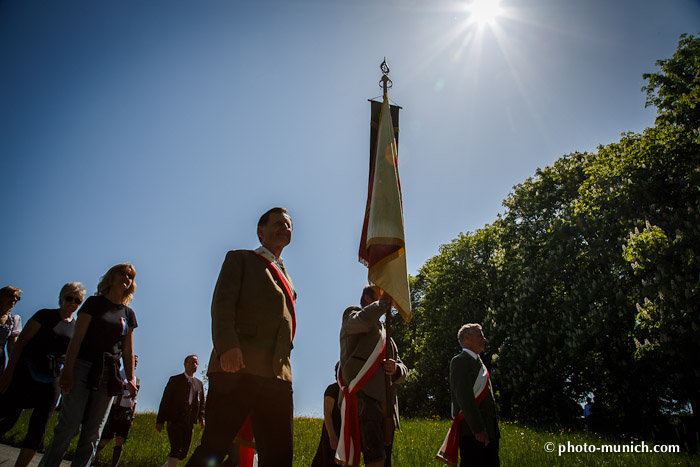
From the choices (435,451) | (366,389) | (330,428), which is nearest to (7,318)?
(330,428)

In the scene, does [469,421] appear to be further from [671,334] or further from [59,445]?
[671,334]

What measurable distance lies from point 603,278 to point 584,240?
2.47 metres

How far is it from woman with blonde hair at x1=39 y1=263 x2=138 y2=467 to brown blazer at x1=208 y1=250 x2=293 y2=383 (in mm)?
2022

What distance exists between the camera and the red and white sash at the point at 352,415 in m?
4.09

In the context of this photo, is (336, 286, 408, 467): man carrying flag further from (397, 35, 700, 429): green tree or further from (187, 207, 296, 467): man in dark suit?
(397, 35, 700, 429): green tree

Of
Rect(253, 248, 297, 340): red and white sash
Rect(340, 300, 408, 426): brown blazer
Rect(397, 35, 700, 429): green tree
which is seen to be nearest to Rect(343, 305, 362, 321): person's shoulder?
Rect(340, 300, 408, 426): brown blazer

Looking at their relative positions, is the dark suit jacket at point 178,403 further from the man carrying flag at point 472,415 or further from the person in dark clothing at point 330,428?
the man carrying flag at point 472,415

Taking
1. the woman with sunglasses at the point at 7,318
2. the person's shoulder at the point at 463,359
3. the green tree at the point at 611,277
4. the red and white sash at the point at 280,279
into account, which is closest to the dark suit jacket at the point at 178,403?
the woman with sunglasses at the point at 7,318

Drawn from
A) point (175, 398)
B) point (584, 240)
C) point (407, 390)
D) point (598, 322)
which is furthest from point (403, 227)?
point (407, 390)

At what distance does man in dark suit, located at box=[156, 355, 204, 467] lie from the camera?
6723 mm

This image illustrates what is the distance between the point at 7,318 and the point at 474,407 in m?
6.50

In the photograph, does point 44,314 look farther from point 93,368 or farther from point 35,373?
point 93,368

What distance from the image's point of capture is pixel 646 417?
54.3 ft

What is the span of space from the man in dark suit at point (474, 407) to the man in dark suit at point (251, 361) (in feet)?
9.28
